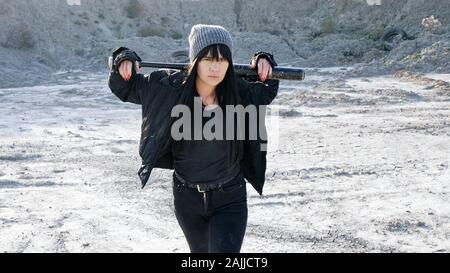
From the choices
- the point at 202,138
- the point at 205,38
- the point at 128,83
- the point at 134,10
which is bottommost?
the point at 202,138

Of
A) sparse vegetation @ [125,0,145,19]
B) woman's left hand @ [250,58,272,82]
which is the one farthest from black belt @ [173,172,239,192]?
sparse vegetation @ [125,0,145,19]

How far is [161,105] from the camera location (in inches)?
118

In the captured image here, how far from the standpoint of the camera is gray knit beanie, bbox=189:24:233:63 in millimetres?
2908

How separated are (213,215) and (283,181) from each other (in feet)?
15.8

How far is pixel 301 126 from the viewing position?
1124 centimetres

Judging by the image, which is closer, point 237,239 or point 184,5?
point 237,239

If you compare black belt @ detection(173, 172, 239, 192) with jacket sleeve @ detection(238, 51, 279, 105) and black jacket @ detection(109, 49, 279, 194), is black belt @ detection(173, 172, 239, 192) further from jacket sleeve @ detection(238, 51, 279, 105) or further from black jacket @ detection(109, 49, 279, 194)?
jacket sleeve @ detection(238, 51, 279, 105)

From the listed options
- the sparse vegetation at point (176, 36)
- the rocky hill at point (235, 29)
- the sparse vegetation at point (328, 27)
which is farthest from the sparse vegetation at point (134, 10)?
the sparse vegetation at point (328, 27)

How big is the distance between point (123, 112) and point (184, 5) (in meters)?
21.9

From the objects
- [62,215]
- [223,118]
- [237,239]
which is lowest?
[62,215]

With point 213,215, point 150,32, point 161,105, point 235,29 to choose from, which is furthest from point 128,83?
point 235,29

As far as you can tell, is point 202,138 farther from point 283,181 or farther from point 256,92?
point 283,181

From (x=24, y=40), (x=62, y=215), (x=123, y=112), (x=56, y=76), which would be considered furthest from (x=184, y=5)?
(x=62, y=215)

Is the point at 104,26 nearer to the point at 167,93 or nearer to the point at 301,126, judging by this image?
the point at 301,126
